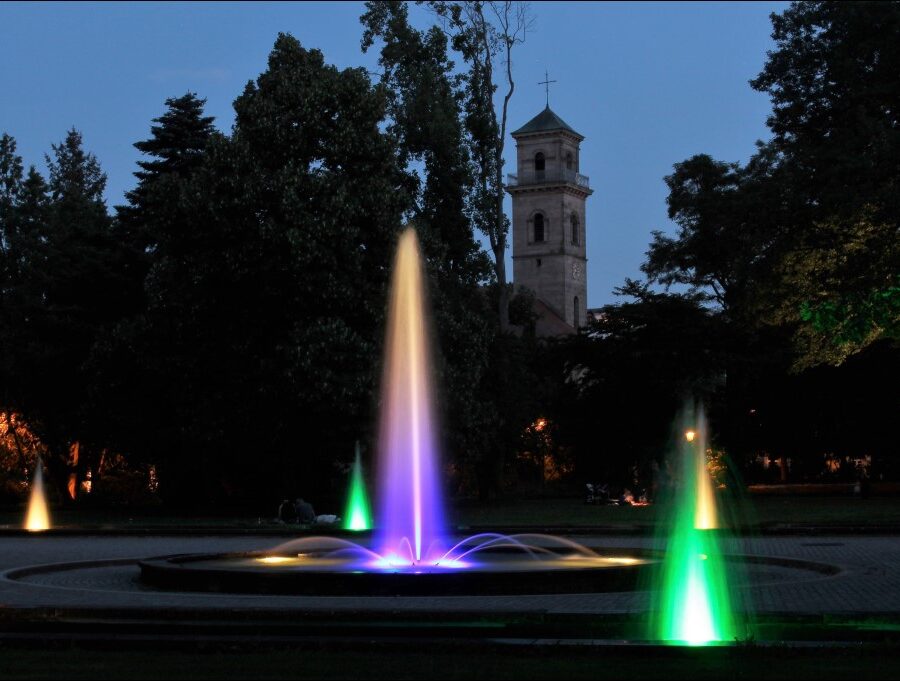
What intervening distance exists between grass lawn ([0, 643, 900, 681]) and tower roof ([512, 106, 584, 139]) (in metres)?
120

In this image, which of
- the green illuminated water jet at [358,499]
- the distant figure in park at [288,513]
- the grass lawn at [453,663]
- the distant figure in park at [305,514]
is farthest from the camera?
the green illuminated water jet at [358,499]

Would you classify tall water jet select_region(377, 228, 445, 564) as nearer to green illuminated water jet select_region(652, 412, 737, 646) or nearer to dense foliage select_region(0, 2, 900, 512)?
dense foliage select_region(0, 2, 900, 512)

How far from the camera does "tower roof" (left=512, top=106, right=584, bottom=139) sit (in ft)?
423

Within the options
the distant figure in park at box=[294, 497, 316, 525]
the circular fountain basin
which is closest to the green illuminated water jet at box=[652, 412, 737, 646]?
the circular fountain basin

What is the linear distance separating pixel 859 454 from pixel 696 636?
49094mm

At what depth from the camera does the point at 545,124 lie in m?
130

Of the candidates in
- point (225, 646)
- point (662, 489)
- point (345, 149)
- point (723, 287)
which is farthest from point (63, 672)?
point (723, 287)

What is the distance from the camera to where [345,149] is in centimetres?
4209

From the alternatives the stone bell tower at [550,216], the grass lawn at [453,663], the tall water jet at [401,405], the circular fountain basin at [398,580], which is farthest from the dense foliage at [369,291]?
the stone bell tower at [550,216]

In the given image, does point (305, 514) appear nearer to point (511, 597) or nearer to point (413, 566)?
point (413, 566)

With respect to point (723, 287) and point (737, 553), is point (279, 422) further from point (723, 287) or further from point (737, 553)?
point (723, 287)

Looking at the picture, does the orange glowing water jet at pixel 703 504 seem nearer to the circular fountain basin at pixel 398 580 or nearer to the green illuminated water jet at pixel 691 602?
the circular fountain basin at pixel 398 580

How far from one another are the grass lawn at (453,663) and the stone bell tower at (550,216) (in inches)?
4609

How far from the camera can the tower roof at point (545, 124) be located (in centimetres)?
12900
